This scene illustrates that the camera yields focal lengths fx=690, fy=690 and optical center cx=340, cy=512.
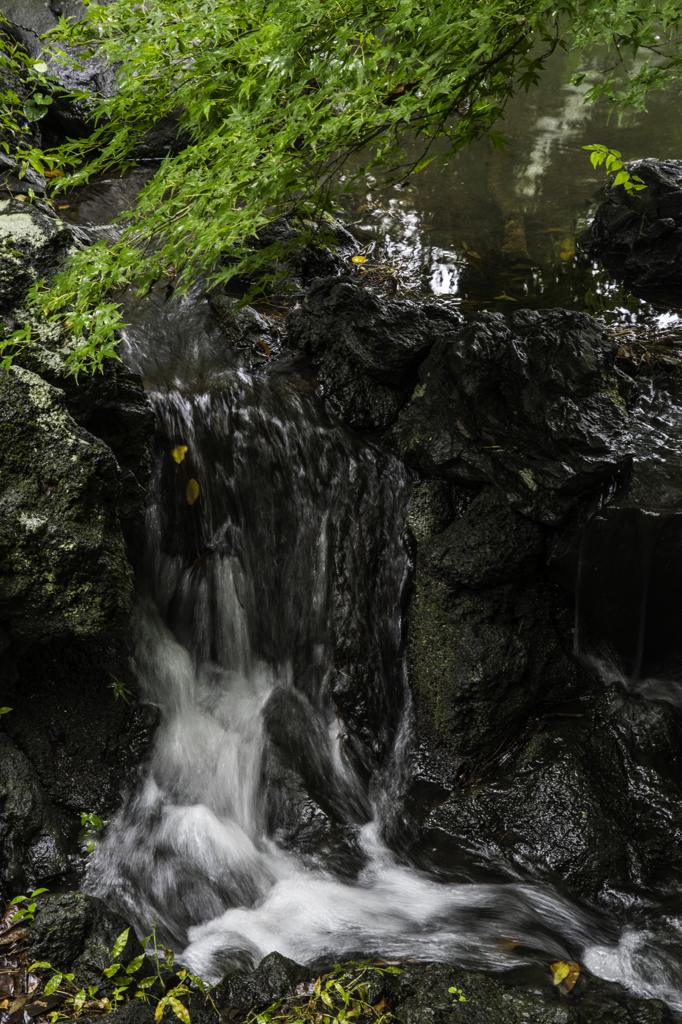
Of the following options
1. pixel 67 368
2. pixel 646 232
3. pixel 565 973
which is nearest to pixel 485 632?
pixel 565 973

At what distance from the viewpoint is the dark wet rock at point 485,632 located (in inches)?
167

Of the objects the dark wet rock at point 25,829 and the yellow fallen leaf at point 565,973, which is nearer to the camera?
the yellow fallen leaf at point 565,973

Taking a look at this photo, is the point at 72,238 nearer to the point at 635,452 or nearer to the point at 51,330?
the point at 51,330

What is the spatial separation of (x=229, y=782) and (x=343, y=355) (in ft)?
9.63

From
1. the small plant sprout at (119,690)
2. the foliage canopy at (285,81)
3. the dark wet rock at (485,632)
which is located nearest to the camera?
the foliage canopy at (285,81)

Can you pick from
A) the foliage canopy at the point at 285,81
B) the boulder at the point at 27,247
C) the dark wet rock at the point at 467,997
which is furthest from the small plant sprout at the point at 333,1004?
the boulder at the point at 27,247

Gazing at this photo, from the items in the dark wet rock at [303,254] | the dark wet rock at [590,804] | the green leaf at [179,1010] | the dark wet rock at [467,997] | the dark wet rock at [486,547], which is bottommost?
the green leaf at [179,1010]

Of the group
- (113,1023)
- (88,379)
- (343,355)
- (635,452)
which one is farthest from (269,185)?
(113,1023)

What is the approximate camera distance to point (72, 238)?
411cm

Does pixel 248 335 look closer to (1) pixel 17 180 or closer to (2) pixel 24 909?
(1) pixel 17 180

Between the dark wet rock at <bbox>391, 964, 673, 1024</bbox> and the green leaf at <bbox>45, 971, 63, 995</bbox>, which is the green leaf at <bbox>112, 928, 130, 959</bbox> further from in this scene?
the dark wet rock at <bbox>391, 964, 673, 1024</bbox>

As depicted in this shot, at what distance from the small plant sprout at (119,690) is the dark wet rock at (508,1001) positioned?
208 cm

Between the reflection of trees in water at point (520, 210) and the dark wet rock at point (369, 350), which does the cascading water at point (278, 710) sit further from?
the reflection of trees in water at point (520, 210)

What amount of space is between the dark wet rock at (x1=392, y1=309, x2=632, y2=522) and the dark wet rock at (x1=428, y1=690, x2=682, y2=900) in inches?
51.9
